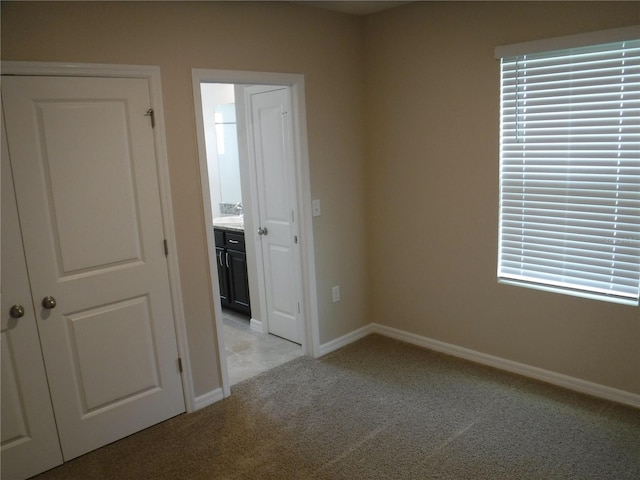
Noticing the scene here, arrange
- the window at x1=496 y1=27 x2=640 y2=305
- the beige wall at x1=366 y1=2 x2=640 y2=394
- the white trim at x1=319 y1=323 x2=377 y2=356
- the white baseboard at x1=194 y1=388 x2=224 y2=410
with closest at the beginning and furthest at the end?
the window at x1=496 y1=27 x2=640 y2=305 → the beige wall at x1=366 y1=2 x2=640 y2=394 → the white baseboard at x1=194 y1=388 x2=224 y2=410 → the white trim at x1=319 y1=323 x2=377 y2=356

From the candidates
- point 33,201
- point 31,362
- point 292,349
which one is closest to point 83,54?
point 33,201

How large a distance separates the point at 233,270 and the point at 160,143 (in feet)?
6.84

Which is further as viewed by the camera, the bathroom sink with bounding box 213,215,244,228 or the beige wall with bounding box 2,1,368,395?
the bathroom sink with bounding box 213,215,244,228

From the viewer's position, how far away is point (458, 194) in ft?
11.1

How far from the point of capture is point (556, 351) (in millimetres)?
3080

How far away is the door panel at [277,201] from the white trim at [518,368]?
2.65 feet

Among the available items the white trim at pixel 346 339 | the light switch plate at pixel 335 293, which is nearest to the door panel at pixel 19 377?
the white trim at pixel 346 339

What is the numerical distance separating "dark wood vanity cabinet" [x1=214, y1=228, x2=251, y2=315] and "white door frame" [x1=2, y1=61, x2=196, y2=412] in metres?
1.54

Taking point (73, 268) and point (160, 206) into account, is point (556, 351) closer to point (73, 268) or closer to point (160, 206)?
point (160, 206)

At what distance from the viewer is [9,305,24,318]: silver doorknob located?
2.34 meters

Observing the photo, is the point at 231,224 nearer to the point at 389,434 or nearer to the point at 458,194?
the point at 458,194

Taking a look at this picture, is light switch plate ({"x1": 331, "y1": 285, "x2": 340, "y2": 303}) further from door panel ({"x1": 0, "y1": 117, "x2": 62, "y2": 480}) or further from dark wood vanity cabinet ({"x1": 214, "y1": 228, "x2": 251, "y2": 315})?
door panel ({"x1": 0, "y1": 117, "x2": 62, "y2": 480})

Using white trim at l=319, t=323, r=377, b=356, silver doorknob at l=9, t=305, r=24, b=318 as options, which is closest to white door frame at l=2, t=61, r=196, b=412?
silver doorknob at l=9, t=305, r=24, b=318

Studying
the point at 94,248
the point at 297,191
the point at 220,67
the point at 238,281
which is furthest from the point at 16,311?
the point at 238,281
